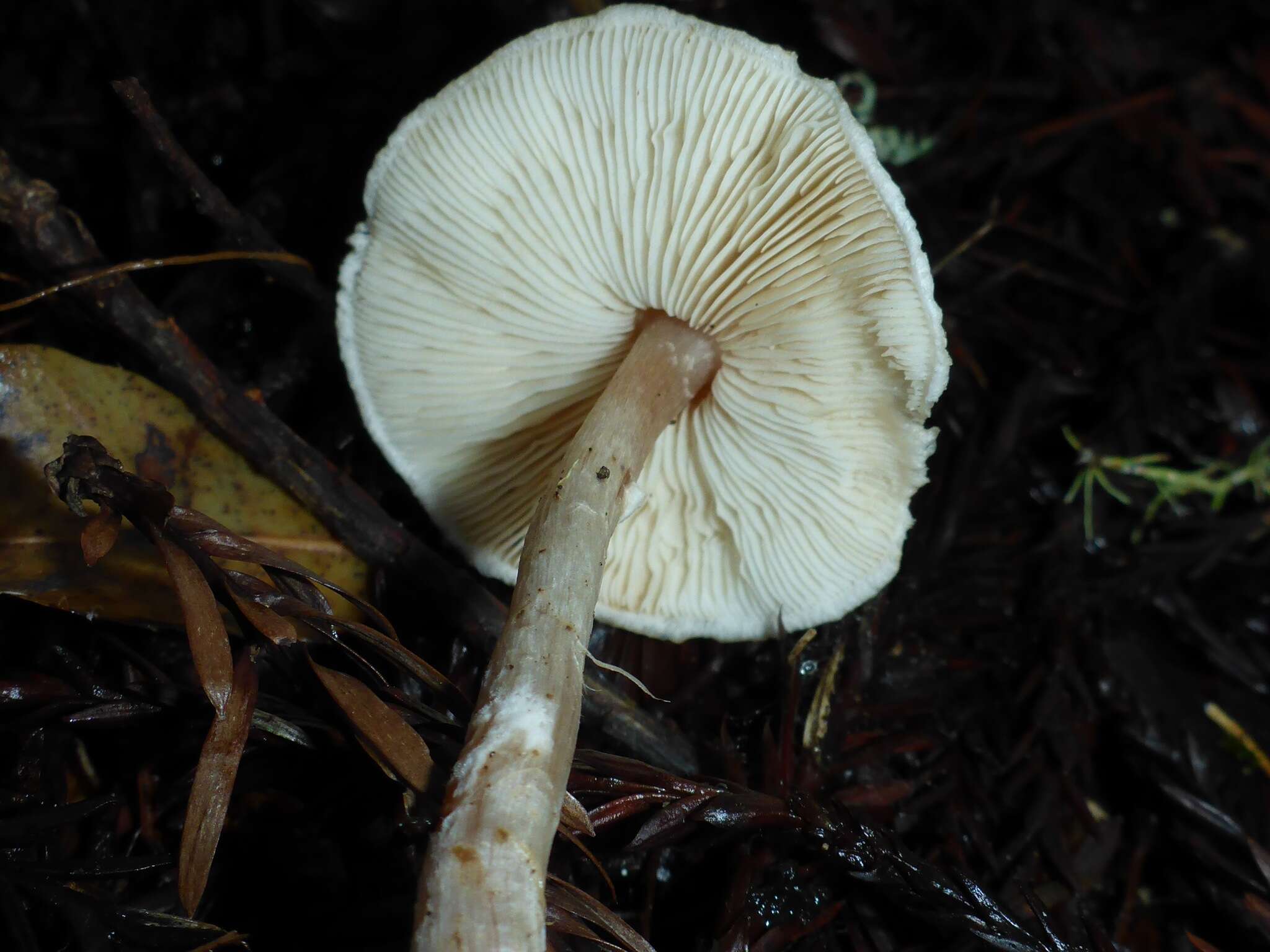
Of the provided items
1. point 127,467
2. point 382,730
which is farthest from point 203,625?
point 127,467

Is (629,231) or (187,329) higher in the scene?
(629,231)

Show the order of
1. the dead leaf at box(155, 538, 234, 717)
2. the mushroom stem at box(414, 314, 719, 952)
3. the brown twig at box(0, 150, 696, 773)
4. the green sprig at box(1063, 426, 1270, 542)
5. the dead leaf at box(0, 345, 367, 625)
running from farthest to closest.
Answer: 1. the green sprig at box(1063, 426, 1270, 542)
2. the brown twig at box(0, 150, 696, 773)
3. the dead leaf at box(0, 345, 367, 625)
4. the dead leaf at box(155, 538, 234, 717)
5. the mushroom stem at box(414, 314, 719, 952)

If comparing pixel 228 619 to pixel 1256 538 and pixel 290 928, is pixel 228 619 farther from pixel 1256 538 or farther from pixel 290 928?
pixel 1256 538

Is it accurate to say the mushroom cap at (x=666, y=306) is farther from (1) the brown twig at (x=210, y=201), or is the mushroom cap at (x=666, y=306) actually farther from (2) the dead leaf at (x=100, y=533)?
(2) the dead leaf at (x=100, y=533)

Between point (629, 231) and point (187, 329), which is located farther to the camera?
point (187, 329)

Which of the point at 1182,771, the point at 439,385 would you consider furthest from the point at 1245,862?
the point at 439,385

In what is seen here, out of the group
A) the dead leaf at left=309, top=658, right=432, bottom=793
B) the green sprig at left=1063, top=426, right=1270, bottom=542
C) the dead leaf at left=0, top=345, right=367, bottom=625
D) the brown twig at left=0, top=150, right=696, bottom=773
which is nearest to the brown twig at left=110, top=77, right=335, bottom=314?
the brown twig at left=0, top=150, right=696, bottom=773

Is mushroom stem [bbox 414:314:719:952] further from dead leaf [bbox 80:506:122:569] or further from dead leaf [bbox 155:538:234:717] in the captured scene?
dead leaf [bbox 80:506:122:569]
